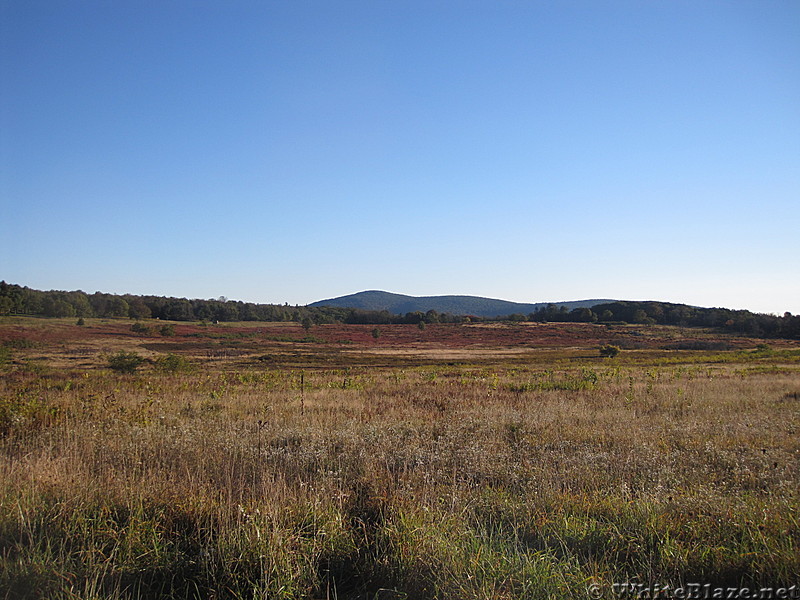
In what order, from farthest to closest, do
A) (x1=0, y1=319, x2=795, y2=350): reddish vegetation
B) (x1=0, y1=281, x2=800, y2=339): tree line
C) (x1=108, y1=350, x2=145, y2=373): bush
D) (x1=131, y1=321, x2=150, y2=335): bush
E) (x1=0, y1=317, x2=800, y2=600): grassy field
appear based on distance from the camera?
(x1=0, y1=281, x2=800, y2=339): tree line, (x1=131, y1=321, x2=150, y2=335): bush, (x1=0, y1=319, x2=795, y2=350): reddish vegetation, (x1=108, y1=350, x2=145, y2=373): bush, (x1=0, y1=317, x2=800, y2=600): grassy field

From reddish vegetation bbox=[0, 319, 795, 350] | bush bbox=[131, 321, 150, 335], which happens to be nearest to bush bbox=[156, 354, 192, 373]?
reddish vegetation bbox=[0, 319, 795, 350]

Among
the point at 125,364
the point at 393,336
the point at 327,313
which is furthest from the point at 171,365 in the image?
the point at 327,313

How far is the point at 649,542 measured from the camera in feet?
12.3

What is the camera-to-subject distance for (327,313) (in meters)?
141

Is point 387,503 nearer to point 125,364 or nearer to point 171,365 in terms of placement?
point 171,365

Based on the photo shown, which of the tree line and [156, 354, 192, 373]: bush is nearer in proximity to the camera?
[156, 354, 192, 373]: bush

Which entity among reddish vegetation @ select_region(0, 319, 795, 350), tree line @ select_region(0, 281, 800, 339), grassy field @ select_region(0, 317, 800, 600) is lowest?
reddish vegetation @ select_region(0, 319, 795, 350)

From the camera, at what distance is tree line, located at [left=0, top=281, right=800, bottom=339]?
7825 centimetres

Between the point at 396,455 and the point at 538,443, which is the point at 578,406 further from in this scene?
the point at 396,455

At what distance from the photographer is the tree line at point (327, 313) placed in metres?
78.2

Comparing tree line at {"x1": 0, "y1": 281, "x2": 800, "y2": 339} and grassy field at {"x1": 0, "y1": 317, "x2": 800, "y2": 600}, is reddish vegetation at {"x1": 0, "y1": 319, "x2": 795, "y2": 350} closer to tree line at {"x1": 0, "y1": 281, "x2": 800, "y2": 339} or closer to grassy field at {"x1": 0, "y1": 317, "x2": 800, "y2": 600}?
tree line at {"x1": 0, "y1": 281, "x2": 800, "y2": 339}

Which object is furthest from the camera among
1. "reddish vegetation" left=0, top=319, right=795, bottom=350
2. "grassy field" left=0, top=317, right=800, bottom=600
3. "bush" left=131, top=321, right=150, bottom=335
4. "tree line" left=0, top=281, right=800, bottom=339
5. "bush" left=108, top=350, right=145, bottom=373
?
"tree line" left=0, top=281, right=800, bottom=339

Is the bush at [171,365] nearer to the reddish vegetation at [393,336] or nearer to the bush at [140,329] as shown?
the reddish vegetation at [393,336]

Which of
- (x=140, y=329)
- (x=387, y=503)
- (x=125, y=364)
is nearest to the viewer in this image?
(x=387, y=503)
